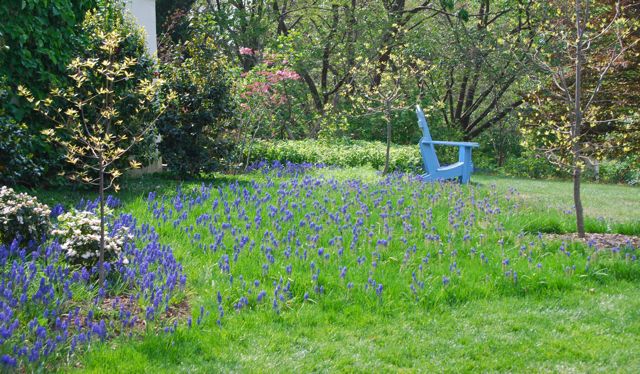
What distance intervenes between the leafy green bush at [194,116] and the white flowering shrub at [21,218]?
4187mm

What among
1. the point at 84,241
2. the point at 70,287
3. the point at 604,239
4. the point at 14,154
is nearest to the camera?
the point at 70,287

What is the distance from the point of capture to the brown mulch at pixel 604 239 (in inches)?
259

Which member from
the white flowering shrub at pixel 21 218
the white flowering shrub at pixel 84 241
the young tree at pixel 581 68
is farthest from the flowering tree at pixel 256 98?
the white flowering shrub at pixel 84 241

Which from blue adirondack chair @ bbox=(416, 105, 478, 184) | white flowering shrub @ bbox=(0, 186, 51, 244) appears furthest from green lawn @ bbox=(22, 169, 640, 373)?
blue adirondack chair @ bbox=(416, 105, 478, 184)

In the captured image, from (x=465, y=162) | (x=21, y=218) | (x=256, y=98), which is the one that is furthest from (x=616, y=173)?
(x=21, y=218)

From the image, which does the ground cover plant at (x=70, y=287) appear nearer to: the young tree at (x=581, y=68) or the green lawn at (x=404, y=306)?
the green lawn at (x=404, y=306)

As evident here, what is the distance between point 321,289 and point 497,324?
51.4 inches

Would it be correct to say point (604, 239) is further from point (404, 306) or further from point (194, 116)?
point (194, 116)

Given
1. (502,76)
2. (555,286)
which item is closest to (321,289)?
(555,286)

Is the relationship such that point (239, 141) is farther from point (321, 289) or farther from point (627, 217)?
point (321, 289)

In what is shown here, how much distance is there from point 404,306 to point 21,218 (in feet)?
10.1

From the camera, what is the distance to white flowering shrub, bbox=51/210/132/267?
15.2ft

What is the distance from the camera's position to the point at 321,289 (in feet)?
15.4

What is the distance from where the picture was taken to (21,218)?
496 centimetres
